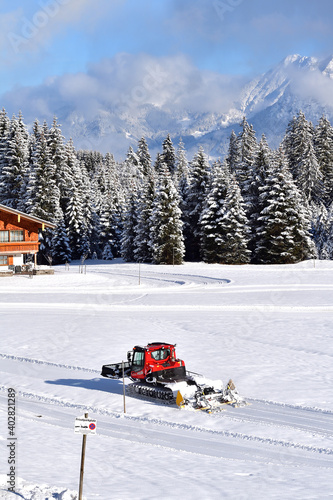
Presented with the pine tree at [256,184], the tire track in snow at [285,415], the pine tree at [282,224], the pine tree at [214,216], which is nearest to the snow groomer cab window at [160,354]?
the tire track in snow at [285,415]

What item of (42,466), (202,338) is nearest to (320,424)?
(42,466)

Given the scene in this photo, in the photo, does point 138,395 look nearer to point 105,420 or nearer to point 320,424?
point 105,420

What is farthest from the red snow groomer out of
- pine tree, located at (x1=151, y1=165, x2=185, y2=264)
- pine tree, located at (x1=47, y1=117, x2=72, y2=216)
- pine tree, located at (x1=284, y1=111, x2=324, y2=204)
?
pine tree, located at (x1=47, y1=117, x2=72, y2=216)

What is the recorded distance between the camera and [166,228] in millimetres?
62656

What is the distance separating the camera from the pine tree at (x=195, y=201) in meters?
69.3

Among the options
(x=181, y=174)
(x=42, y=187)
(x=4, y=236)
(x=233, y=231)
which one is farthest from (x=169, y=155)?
(x=4, y=236)

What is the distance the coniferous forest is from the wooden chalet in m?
7.05

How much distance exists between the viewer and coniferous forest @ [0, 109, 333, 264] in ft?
201

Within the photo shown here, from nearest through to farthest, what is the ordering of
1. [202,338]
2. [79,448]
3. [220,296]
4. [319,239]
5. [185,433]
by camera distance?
[79,448], [185,433], [202,338], [220,296], [319,239]

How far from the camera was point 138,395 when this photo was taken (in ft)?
58.3

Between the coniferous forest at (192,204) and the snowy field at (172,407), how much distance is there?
21085 mm

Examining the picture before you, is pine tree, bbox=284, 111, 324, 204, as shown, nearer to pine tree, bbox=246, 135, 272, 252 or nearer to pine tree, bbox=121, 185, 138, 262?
pine tree, bbox=246, 135, 272, 252

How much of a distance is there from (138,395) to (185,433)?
404 cm

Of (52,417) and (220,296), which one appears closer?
(52,417)
